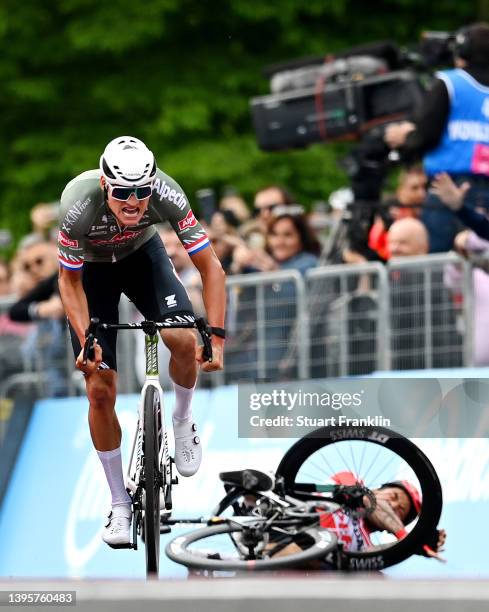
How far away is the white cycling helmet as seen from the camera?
746 cm

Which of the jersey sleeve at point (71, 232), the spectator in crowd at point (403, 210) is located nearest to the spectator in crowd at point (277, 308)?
the spectator in crowd at point (403, 210)

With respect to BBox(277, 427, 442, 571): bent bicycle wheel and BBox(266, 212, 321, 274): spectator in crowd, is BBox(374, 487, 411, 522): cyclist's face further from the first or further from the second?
BBox(266, 212, 321, 274): spectator in crowd

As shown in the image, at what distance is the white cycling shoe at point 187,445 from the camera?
27.2ft

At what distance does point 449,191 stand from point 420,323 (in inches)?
45.7

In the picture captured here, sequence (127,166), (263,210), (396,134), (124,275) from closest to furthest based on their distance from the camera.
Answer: (127,166) → (124,275) → (396,134) → (263,210)

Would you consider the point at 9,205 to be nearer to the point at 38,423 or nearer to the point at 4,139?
the point at 4,139

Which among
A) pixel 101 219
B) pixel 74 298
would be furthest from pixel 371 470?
pixel 101 219

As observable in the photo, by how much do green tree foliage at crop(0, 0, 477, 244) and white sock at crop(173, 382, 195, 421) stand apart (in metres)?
10.5

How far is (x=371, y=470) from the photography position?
7.91m

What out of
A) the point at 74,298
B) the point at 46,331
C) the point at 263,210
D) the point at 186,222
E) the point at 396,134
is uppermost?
the point at 396,134

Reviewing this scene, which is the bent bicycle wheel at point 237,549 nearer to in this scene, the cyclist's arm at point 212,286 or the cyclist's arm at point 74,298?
the cyclist's arm at point 212,286

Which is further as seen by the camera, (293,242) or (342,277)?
(293,242)

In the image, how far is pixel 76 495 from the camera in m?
10.4

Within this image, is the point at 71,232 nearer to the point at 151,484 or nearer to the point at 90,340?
the point at 90,340
